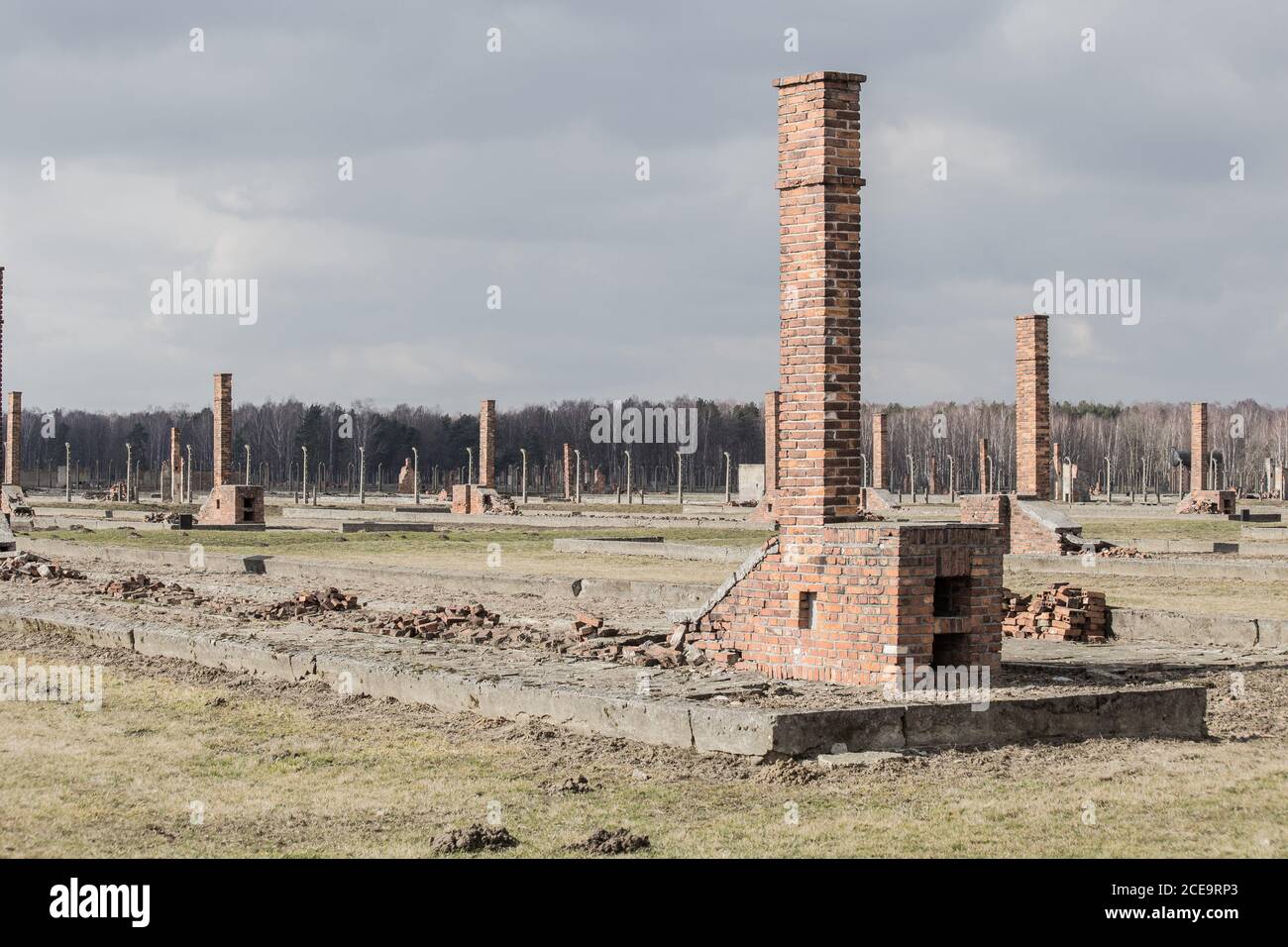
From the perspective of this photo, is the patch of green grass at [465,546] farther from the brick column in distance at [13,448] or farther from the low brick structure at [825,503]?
the low brick structure at [825,503]

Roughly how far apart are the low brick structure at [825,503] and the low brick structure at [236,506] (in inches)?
1053

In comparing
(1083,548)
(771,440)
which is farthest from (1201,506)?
(1083,548)

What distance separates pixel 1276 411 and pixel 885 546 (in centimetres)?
13851

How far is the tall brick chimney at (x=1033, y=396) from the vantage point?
24.7 m

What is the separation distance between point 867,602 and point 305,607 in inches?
291

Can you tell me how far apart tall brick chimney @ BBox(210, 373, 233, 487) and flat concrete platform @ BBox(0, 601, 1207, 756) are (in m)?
26.3

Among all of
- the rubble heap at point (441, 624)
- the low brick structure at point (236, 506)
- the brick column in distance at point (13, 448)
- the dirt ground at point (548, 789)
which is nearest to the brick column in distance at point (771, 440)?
the low brick structure at point (236, 506)

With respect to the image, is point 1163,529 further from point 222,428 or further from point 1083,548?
point 222,428

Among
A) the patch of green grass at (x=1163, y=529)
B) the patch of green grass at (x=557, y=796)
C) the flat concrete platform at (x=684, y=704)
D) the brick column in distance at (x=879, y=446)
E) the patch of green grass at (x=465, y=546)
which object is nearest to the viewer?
the patch of green grass at (x=557, y=796)

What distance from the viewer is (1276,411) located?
134750 mm

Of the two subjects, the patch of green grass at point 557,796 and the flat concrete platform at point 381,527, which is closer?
the patch of green grass at point 557,796

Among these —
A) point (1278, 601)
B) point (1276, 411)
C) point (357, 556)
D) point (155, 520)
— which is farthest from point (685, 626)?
point (1276, 411)

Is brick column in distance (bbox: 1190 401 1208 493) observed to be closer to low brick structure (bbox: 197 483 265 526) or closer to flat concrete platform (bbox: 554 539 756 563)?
flat concrete platform (bbox: 554 539 756 563)
